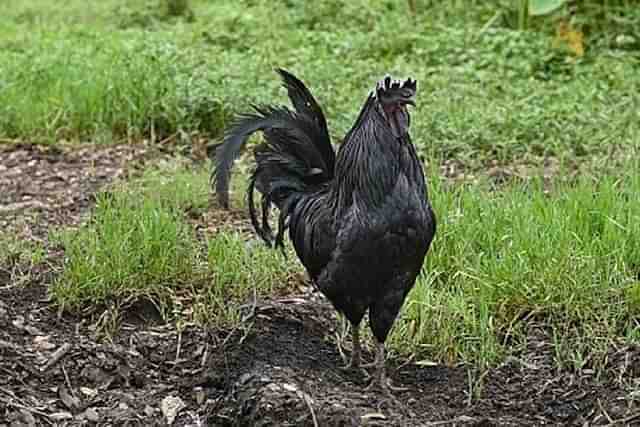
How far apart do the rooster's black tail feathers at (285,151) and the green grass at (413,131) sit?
1.90 feet

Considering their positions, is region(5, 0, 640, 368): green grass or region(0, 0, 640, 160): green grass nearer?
region(5, 0, 640, 368): green grass

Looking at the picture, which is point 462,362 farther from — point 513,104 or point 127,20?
point 127,20

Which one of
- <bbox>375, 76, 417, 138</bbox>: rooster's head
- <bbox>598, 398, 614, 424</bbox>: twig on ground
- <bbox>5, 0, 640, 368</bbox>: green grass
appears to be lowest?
<bbox>598, 398, 614, 424</bbox>: twig on ground

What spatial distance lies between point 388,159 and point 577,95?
4465 millimetres

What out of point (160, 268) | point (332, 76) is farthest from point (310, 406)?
point (332, 76)

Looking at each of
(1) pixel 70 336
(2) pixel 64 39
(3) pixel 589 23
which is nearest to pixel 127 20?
(2) pixel 64 39

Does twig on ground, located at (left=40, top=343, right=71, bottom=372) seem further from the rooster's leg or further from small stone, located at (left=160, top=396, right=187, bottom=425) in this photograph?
the rooster's leg

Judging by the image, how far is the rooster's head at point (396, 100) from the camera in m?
3.86

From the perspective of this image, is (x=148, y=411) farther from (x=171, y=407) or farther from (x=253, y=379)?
(x=253, y=379)

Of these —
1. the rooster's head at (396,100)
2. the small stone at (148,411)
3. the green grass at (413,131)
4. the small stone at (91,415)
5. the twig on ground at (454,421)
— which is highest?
the rooster's head at (396,100)

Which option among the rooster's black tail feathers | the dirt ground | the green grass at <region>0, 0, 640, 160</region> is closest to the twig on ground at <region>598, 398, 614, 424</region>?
the dirt ground

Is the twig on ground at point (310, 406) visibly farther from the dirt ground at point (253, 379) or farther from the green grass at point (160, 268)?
the green grass at point (160, 268)

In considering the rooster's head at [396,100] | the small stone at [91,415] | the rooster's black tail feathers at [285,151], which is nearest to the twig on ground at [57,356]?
the small stone at [91,415]

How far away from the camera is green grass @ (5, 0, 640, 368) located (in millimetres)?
4605
